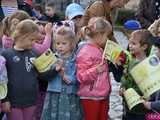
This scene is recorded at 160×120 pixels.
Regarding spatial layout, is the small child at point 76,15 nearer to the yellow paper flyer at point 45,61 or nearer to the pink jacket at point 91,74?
the pink jacket at point 91,74

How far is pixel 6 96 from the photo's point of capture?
495cm

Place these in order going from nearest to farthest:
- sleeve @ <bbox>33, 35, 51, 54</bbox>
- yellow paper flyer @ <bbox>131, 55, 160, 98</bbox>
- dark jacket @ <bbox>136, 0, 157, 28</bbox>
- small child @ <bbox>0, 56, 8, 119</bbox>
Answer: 1. yellow paper flyer @ <bbox>131, 55, 160, 98</bbox>
2. small child @ <bbox>0, 56, 8, 119</bbox>
3. sleeve @ <bbox>33, 35, 51, 54</bbox>
4. dark jacket @ <bbox>136, 0, 157, 28</bbox>

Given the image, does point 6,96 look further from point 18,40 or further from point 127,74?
point 127,74

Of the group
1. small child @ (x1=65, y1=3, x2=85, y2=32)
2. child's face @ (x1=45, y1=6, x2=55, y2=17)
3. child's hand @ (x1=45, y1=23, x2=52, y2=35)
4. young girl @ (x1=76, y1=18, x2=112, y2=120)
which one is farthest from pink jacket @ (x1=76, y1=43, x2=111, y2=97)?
child's face @ (x1=45, y1=6, x2=55, y2=17)

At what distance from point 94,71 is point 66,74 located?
0.27 meters

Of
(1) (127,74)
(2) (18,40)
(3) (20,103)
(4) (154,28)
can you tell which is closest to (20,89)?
(3) (20,103)

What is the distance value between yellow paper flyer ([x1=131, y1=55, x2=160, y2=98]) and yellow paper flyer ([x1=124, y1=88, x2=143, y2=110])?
73 mm

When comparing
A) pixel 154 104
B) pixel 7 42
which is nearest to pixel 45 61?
pixel 7 42

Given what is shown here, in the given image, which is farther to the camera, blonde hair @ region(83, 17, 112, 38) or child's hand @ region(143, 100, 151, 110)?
blonde hair @ region(83, 17, 112, 38)

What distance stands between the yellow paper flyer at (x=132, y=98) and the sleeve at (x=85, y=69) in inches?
16.9

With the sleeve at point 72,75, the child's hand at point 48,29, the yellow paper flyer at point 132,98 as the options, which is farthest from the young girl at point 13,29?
the yellow paper flyer at point 132,98

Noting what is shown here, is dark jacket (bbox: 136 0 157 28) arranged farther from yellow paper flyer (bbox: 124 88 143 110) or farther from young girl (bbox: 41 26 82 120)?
yellow paper flyer (bbox: 124 88 143 110)

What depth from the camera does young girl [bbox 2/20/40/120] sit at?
16.3ft

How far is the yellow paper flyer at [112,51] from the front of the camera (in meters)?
4.91
